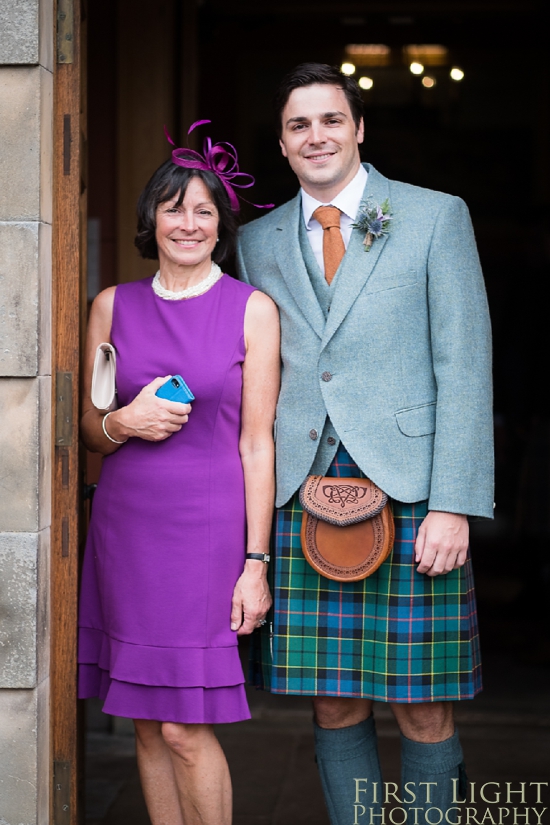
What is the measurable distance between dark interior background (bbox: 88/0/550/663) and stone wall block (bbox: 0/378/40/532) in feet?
5.72

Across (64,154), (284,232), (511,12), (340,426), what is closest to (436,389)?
(340,426)

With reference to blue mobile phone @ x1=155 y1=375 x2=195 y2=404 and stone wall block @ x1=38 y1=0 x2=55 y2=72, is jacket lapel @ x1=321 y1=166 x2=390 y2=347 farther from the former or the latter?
stone wall block @ x1=38 y1=0 x2=55 y2=72

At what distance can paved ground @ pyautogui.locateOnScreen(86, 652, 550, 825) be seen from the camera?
3.28 meters

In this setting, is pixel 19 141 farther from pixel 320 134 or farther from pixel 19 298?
pixel 320 134

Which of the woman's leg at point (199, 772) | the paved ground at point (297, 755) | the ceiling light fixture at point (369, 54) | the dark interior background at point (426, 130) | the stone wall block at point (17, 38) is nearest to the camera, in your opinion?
the stone wall block at point (17, 38)

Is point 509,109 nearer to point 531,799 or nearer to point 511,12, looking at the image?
point 511,12

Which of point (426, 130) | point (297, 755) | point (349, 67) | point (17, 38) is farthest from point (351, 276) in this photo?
point (426, 130)

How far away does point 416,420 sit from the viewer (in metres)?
2.43

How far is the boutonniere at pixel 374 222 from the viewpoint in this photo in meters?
2.45

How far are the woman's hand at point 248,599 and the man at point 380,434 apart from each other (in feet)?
0.29

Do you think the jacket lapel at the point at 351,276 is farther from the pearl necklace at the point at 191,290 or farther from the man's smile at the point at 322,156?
the pearl necklace at the point at 191,290

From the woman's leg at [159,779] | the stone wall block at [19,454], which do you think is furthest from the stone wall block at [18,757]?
the stone wall block at [19,454]

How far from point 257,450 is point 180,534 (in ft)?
0.88

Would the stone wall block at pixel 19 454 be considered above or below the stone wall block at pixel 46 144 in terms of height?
below
